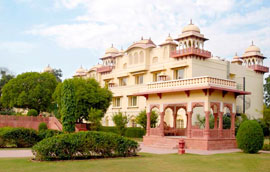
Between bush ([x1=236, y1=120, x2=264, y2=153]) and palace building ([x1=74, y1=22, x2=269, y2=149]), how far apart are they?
244 cm

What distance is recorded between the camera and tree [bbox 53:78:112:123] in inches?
1444

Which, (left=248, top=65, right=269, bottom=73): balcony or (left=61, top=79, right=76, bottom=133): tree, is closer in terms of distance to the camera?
(left=61, top=79, right=76, bottom=133): tree

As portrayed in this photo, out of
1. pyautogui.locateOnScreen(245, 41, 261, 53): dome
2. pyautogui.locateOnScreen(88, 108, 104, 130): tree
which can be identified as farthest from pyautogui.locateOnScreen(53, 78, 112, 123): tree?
pyautogui.locateOnScreen(245, 41, 261, 53): dome

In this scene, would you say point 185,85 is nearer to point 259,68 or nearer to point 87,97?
point 87,97

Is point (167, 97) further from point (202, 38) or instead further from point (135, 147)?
point (202, 38)

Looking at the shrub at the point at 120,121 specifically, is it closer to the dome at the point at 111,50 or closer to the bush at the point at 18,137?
the bush at the point at 18,137

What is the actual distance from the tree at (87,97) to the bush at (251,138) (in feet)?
70.6

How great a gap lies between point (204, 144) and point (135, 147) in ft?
21.8

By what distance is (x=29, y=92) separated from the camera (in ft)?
156

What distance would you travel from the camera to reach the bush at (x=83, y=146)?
13008mm

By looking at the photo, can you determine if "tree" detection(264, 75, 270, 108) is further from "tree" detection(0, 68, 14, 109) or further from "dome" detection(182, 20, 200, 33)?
"tree" detection(0, 68, 14, 109)

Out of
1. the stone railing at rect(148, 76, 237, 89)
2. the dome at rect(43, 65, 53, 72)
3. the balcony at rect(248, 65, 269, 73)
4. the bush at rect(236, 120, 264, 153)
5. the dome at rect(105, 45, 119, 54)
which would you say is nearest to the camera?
the bush at rect(236, 120, 264, 153)

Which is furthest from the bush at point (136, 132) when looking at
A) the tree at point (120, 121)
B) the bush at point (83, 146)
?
the bush at point (83, 146)

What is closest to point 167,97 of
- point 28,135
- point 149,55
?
point 28,135
